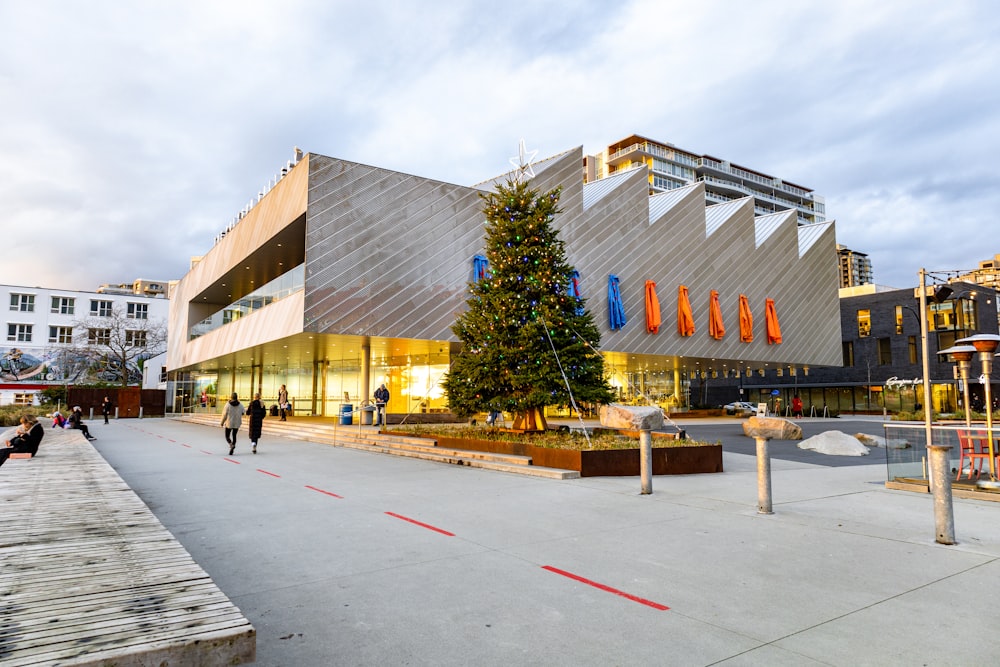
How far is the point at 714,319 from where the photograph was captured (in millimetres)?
39875

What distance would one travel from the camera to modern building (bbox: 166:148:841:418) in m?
25.3

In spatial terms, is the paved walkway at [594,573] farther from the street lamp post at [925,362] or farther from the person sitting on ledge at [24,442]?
the person sitting on ledge at [24,442]

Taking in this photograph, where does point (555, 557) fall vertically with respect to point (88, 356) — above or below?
below

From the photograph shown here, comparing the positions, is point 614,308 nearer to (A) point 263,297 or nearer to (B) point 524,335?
(A) point 263,297

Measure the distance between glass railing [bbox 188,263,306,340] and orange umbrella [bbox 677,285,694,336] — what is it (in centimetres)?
2333

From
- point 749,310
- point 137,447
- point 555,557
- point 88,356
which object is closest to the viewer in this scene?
point 555,557

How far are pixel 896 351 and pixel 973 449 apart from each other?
154 ft

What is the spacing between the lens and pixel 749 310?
139 ft

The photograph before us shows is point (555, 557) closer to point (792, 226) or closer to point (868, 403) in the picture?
point (792, 226)


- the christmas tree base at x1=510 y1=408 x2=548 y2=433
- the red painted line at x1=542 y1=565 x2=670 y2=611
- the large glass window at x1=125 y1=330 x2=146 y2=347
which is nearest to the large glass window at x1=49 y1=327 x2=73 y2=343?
the large glass window at x1=125 y1=330 x2=146 y2=347

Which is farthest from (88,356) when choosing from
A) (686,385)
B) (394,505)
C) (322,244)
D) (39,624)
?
(39,624)

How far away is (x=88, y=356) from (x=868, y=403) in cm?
7703

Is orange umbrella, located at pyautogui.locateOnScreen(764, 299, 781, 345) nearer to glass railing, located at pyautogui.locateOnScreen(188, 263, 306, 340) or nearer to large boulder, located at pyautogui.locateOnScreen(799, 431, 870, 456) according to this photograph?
large boulder, located at pyautogui.locateOnScreen(799, 431, 870, 456)

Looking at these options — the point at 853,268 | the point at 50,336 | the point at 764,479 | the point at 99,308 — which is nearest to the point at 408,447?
the point at 764,479
